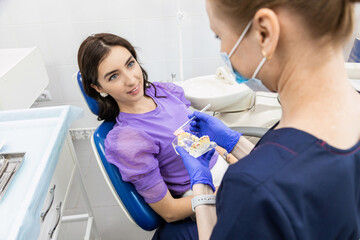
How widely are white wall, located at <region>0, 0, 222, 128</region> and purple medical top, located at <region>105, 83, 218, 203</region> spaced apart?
2.37 ft

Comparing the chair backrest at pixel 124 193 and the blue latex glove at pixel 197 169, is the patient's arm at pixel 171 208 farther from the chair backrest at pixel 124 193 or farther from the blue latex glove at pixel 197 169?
the blue latex glove at pixel 197 169

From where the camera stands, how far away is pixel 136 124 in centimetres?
130

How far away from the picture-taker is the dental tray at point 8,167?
90cm

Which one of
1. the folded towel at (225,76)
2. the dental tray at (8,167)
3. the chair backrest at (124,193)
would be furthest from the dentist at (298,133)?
the folded towel at (225,76)

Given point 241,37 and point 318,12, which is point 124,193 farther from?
point 318,12

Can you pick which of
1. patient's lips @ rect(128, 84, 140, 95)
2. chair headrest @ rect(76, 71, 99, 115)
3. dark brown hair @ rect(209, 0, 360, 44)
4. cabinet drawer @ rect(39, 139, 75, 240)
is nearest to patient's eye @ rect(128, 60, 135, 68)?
patient's lips @ rect(128, 84, 140, 95)

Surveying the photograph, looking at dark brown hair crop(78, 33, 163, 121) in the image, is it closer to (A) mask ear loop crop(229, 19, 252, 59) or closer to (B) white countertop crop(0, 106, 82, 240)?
(B) white countertop crop(0, 106, 82, 240)

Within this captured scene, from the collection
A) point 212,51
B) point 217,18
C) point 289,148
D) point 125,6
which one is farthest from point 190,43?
point 289,148

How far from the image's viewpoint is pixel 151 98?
4.84 feet

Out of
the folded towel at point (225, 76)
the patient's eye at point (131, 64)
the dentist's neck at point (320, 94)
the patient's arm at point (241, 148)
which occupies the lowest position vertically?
the patient's arm at point (241, 148)

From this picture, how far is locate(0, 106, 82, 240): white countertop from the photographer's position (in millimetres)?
788

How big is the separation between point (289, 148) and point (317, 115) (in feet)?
0.31

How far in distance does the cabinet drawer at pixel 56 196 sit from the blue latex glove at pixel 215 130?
63 centimetres

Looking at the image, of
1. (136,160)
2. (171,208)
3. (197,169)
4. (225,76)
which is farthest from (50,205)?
(225,76)
